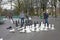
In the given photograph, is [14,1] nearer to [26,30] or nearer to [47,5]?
[47,5]

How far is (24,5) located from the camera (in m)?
49.2

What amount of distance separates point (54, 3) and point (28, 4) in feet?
35.4

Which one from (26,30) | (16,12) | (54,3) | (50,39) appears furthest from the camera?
(54,3)

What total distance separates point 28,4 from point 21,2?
232 centimetres

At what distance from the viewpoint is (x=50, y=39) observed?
36.5 feet

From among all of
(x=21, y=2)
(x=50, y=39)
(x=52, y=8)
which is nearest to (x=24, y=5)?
(x=21, y=2)

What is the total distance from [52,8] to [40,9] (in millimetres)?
4592

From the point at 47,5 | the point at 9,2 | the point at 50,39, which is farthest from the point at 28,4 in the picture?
the point at 50,39

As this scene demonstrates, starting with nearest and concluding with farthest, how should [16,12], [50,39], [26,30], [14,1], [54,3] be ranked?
1. [50,39]
2. [26,30]
3. [16,12]
4. [14,1]
5. [54,3]

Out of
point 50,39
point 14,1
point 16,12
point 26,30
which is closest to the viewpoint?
point 50,39

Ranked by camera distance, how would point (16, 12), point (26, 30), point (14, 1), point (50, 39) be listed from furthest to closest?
point (14, 1) → point (16, 12) → point (26, 30) → point (50, 39)

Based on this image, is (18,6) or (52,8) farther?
(52,8)

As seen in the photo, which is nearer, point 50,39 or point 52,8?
point 50,39

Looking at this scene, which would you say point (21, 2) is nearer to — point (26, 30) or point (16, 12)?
point (16, 12)
